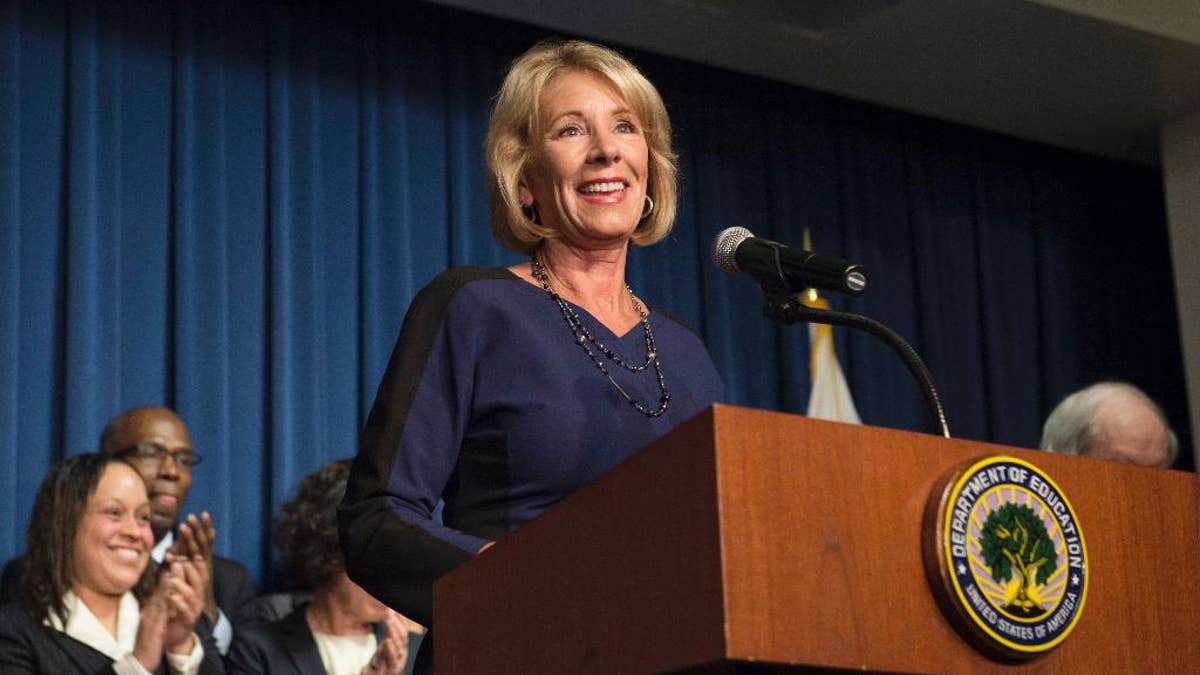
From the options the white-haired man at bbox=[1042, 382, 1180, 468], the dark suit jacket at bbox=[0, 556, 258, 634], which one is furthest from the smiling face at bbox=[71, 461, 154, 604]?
the white-haired man at bbox=[1042, 382, 1180, 468]

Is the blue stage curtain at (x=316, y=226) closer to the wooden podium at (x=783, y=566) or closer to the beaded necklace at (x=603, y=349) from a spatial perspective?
the beaded necklace at (x=603, y=349)

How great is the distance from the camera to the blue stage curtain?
16.5ft

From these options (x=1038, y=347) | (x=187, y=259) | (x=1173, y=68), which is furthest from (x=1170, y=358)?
(x=187, y=259)

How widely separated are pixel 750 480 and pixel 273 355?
4.36 metres

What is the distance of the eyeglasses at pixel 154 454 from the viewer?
185 inches

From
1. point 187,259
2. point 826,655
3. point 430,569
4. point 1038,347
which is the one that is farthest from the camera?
point 1038,347

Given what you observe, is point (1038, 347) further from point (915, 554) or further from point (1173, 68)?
point (915, 554)

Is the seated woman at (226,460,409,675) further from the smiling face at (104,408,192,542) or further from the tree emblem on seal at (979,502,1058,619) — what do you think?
the tree emblem on seal at (979,502,1058,619)

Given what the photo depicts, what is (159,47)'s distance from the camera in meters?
5.35

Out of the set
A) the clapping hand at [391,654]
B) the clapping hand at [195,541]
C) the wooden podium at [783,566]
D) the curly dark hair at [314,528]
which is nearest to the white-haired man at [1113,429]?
the clapping hand at [391,654]

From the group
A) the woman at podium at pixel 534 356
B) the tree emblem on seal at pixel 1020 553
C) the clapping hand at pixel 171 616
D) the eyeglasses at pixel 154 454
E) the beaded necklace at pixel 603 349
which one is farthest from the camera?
the eyeglasses at pixel 154 454

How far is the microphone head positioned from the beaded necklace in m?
0.18

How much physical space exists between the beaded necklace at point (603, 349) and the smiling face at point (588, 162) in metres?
0.08

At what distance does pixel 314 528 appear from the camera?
4.73m
